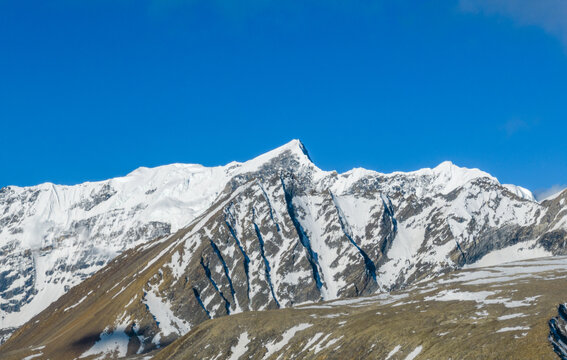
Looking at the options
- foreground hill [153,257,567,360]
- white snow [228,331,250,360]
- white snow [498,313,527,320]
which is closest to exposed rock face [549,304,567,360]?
foreground hill [153,257,567,360]

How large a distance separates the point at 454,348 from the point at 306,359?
4060cm

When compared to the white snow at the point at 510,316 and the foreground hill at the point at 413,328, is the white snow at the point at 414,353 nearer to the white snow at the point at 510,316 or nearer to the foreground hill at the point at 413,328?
the foreground hill at the point at 413,328

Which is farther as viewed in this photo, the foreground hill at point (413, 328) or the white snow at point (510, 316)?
the white snow at point (510, 316)

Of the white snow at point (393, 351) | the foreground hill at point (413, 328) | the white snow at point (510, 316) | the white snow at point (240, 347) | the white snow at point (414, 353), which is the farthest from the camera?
the white snow at point (240, 347)

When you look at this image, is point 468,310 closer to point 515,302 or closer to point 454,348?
point 515,302

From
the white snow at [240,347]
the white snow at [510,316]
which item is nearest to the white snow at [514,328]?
the white snow at [510,316]

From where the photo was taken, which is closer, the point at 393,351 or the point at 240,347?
the point at 393,351

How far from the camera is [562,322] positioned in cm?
10581

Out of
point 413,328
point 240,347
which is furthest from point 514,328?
point 240,347

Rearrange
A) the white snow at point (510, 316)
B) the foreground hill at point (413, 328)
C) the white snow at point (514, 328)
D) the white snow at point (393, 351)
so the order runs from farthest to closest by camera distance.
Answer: the white snow at point (510, 316), the white snow at point (393, 351), the white snow at point (514, 328), the foreground hill at point (413, 328)

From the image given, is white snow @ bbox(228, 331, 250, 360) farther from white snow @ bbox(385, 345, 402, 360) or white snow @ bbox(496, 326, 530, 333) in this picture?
white snow @ bbox(496, 326, 530, 333)

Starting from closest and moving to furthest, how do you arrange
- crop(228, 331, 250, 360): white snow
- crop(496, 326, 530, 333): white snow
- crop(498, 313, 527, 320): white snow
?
crop(496, 326, 530, 333): white snow → crop(498, 313, 527, 320): white snow → crop(228, 331, 250, 360): white snow

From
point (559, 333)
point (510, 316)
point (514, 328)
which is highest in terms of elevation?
point (510, 316)

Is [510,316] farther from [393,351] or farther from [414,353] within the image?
[393,351]
